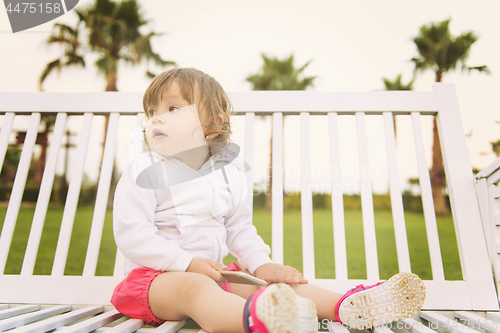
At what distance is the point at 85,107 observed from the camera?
122cm

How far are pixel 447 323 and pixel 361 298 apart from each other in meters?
0.23

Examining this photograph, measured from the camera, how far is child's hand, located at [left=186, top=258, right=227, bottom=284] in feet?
2.59

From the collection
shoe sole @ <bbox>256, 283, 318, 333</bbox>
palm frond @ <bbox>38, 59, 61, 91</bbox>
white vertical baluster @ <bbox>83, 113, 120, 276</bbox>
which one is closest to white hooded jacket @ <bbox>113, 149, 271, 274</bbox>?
white vertical baluster @ <bbox>83, 113, 120, 276</bbox>

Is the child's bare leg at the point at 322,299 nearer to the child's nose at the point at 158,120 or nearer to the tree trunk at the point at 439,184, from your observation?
the child's nose at the point at 158,120

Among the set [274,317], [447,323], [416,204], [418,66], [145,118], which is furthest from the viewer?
[418,66]

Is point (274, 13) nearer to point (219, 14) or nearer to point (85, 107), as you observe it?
point (219, 14)

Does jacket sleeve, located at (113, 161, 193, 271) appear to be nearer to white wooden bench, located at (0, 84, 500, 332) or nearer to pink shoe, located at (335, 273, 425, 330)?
white wooden bench, located at (0, 84, 500, 332)

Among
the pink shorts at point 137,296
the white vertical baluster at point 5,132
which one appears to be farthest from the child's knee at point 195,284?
the white vertical baluster at point 5,132

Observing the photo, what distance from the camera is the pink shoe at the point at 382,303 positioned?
71 cm

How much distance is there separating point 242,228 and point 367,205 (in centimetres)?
41

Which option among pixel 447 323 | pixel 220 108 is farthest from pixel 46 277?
pixel 447 323

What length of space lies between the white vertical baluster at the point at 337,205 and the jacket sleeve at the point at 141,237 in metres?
0.48

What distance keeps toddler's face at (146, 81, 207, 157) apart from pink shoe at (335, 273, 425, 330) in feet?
2.00

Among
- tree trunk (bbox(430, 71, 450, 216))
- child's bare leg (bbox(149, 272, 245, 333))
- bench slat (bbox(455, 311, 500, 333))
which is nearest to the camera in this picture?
child's bare leg (bbox(149, 272, 245, 333))
